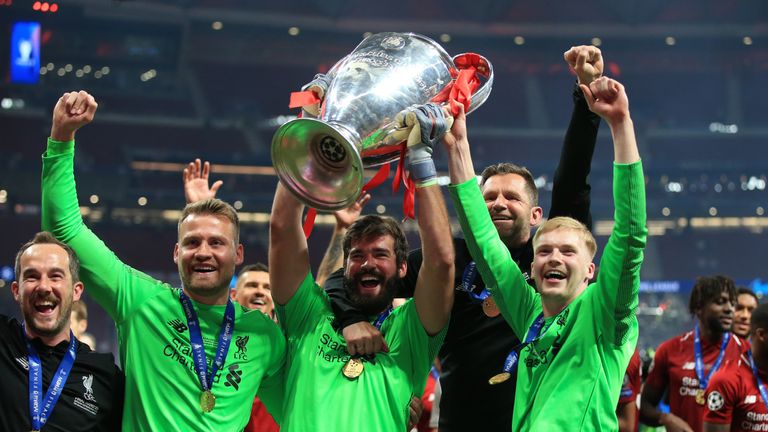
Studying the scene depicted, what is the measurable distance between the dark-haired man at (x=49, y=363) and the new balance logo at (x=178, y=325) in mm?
242

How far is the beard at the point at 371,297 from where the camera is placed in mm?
Answer: 2898

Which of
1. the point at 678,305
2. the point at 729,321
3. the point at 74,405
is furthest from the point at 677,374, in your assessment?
the point at 678,305

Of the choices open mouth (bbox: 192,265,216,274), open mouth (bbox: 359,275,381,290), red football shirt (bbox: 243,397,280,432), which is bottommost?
red football shirt (bbox: 243,397,280,432)

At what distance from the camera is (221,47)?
1043 inches

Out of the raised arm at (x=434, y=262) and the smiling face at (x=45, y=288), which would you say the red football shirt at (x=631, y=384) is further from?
the smiling face at (x=45, y=288)

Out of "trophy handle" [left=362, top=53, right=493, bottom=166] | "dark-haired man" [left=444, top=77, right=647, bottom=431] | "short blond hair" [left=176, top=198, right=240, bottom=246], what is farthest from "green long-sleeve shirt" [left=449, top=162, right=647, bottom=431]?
"short blond hair" [left=176, top=198, right=240, bottom=246]

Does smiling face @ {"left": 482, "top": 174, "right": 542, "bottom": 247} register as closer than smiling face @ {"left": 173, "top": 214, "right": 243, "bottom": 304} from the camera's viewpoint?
No

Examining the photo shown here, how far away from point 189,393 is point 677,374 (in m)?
3.40

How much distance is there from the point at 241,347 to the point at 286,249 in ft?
1.14

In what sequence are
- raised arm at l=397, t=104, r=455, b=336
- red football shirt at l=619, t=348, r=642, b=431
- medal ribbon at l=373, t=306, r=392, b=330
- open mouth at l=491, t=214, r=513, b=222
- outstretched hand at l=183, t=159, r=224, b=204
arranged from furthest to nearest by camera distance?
red football shirt at l=619, t=348, r=642, b=431 → outstretched hand at l=183, t=159, r=224, b=204 → open mouth at l=491, t=214, r=513, b=222 → medal ribbon at l=373, t=306, r=392, b=330 → raised arm at l=397, t=104, r=455, b=336

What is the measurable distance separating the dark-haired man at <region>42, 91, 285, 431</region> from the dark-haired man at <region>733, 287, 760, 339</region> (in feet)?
11.9

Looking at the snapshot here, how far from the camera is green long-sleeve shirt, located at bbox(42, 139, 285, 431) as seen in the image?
2.75m

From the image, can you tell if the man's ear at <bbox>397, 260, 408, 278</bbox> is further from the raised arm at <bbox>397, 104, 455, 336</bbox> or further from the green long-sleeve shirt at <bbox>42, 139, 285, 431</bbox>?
the green long-sleeve shirt at <bbox>42, 139, 285, 431</bbox>

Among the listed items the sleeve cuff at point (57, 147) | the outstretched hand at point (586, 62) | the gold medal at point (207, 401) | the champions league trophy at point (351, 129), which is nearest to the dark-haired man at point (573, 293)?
the outstretched hand at point (586, 62)
